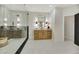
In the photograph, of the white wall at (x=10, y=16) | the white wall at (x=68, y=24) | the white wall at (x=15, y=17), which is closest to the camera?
the white wall at (x=10, y=16)

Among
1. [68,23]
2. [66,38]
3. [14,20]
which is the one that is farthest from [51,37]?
[14,20]

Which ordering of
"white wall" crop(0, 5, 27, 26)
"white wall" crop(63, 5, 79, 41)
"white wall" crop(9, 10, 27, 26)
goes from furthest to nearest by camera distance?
"white wall" crop(63, 5, 79, 41)
"white wall" crop(9, 10, 27, 26)
"white wall" crop(0, 5, 27, 26)

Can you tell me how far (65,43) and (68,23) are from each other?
454 millimetres

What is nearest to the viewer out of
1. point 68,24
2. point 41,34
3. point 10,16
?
point 10,16

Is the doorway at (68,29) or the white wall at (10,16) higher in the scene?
the white wall at (10,16)

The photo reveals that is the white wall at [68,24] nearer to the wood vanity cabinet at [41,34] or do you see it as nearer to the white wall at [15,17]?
the wood vanity cabinet at [41,34]

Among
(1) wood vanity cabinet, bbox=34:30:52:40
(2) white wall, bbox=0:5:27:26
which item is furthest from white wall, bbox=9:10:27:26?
(1) wood vanity cabinet, bbox=34:30:52:40

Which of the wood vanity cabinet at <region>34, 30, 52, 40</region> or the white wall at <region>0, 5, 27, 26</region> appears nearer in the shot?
the white wall at <region>0, 5, 27, 26</region>

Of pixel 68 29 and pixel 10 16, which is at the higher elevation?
pixel 10 16

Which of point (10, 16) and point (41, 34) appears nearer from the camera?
point (10, 16)

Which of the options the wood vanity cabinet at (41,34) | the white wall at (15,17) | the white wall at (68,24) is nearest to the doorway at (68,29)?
the white wall at (68,24)

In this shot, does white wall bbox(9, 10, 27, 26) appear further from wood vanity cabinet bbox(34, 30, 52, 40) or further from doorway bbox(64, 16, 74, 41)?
doorway bbox(64, 16, 74, 41)

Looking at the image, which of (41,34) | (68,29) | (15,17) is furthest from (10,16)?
(68,29)

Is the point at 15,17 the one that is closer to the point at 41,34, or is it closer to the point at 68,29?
the point at 41,34
